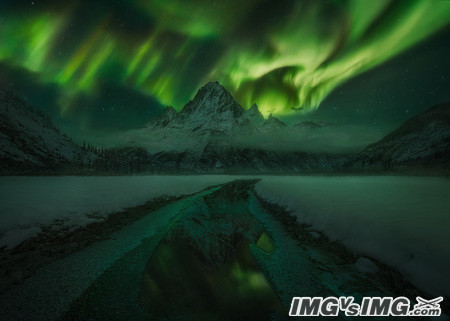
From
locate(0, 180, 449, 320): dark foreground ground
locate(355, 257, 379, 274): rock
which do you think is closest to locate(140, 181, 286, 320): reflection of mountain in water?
locate(0, 180, 449, 320): dark foreground ground

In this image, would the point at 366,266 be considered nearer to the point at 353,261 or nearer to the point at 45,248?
the point at 353,261

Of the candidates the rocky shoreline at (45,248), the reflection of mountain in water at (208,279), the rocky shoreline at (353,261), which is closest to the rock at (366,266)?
the rocky shoreline at (353,261)

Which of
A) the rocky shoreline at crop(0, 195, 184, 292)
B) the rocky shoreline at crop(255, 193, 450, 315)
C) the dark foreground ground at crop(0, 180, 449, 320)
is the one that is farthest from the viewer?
the rocky shoreline at crop(0, 195, 184, 292)

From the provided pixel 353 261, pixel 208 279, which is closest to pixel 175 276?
pixel 208 279

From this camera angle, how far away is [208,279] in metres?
7.68

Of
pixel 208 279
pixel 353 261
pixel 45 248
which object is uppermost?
pixel 353 261

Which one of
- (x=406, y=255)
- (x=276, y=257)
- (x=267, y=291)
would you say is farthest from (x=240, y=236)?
(x=406, y=255)

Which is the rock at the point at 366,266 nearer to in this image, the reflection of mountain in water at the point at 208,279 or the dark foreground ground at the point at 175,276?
the dark foreground ground at the point at 175,276

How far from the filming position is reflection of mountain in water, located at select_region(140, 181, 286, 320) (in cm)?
588

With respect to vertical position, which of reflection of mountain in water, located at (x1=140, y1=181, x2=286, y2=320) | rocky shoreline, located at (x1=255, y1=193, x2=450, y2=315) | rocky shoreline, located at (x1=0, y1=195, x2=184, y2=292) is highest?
rocky shoreline, located at (x1=255, y1=193, x2=450, y2=315)

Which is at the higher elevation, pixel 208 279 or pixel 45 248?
pixel 208 279

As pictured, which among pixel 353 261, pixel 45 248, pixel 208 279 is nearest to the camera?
pixel 208 279

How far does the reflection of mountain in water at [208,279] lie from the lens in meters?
5.88

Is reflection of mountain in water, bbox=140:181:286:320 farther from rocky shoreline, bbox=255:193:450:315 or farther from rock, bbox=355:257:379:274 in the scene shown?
rock, bbox=355:257:379:274
